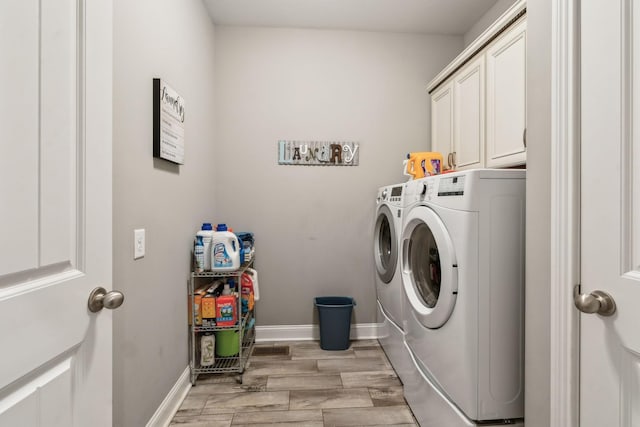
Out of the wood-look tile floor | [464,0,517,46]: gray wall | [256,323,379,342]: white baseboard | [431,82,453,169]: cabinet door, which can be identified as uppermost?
[464,0,517,46]: gray wall

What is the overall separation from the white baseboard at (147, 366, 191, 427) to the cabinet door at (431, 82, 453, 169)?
7.18 feet

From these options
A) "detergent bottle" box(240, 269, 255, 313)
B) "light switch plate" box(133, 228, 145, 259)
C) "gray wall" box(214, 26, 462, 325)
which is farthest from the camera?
"gray wall" box(214, 26, 462, 325)

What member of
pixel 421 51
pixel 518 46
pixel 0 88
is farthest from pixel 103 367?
pixel 421 51

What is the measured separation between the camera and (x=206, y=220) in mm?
2307

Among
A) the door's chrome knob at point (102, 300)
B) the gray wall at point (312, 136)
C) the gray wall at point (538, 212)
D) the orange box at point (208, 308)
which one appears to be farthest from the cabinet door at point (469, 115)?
the door's chrome knob at point (102, 300)

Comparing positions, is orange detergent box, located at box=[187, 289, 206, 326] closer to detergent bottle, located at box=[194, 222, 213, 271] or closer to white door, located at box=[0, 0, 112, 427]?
detergent bottle, located at box=[194, 222, 213, 271]

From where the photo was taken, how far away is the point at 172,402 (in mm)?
1665

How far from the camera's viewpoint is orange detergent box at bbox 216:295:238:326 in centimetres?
193

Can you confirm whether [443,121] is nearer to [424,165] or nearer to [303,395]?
[424,165]

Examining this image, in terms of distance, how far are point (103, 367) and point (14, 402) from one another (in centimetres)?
25

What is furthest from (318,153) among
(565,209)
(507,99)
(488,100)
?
(565,209)

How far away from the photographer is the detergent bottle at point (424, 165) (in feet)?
7.25

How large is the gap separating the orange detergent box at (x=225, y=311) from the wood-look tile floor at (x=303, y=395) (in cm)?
38

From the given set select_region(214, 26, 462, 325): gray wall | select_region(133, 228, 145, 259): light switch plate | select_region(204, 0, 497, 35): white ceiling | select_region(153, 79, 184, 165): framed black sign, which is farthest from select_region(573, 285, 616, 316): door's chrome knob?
select_region(204, 0, 497, 35): white ceiling
